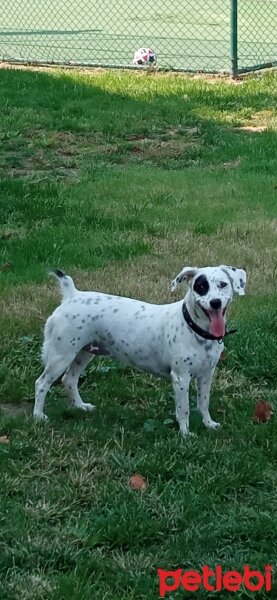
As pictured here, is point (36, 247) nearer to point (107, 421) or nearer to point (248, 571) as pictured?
point (107, 421)

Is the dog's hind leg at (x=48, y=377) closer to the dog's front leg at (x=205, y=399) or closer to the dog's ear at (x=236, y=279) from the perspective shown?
the dog's front leg at (x=205, y=399)

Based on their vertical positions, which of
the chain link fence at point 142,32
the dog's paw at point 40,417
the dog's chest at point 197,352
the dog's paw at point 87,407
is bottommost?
the chain link fence at point 142,32

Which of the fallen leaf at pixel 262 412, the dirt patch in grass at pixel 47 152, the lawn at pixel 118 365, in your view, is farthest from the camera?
the dirt patch in grass at pixel 47 152

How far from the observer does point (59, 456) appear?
13.8 feet

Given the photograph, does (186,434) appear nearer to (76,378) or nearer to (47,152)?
(76,378)

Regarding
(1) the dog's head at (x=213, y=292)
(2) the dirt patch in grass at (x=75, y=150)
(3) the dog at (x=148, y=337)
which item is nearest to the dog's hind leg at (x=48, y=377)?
(3) the dog at (x=148, y=337)

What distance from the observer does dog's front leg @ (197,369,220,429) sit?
4.48m

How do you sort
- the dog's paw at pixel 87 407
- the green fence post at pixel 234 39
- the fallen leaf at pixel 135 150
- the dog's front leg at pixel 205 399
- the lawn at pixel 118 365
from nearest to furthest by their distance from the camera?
the lawn at pixel 118 365
the dog's front leg at pixel 205 399
the dog's paw at pixel 87 407
the fallen leaf at pixel 135 150
the green fence post at pixel 234 39

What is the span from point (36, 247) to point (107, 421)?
8.44 ft

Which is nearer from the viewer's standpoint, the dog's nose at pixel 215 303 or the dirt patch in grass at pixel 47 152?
the dog's nose at pixel 215 303

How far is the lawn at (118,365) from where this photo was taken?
140 inches

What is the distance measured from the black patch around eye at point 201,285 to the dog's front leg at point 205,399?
47cm

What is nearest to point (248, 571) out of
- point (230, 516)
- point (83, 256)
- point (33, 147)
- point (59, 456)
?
point (230, 516)

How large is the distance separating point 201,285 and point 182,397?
533 millimetres
